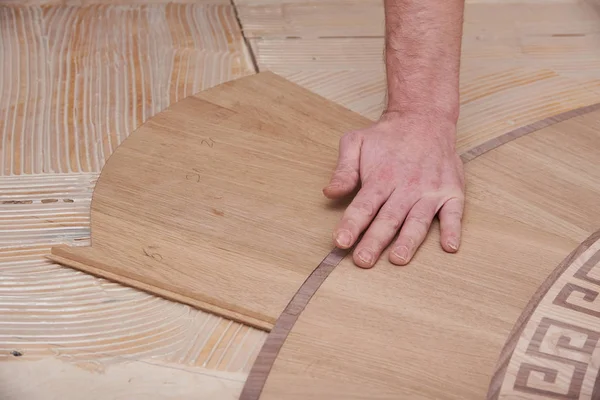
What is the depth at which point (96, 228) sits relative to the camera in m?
1.20

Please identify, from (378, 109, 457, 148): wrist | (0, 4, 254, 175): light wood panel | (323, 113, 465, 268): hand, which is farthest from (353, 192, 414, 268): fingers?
(0, 4, 254, 175): light wood panel

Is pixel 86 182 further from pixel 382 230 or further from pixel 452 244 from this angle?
pixel 452 244

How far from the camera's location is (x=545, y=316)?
1.03 metres

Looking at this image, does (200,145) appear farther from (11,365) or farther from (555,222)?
(555,222)

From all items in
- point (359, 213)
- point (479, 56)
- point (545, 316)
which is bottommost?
point (545, 316)

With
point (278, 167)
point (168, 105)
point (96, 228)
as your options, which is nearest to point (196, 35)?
point (168, 105)

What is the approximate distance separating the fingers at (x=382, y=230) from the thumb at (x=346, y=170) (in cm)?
7

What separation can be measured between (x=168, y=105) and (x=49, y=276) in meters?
0.53

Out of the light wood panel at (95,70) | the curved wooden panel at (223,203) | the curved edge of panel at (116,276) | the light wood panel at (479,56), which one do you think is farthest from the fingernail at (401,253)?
the light wood panel at (95,70)

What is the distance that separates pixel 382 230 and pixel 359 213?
0.05 metres

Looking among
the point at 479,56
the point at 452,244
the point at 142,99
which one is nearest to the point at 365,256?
the point at 452,244

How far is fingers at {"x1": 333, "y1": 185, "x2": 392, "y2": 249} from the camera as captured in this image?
112cm

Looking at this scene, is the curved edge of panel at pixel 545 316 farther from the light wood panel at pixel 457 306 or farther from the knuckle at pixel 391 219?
the knuckle at pixel 391 219

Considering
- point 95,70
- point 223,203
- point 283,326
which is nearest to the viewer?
point 283,326
